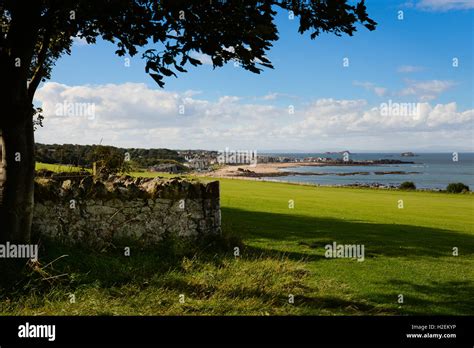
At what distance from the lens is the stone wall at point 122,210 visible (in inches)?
507

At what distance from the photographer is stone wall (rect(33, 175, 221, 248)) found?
507 inches

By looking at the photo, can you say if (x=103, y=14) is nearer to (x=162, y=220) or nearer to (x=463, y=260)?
(x=162, y=220)

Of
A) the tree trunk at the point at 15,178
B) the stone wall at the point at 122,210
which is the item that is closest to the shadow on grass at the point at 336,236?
the stone wall at the point at 122,210

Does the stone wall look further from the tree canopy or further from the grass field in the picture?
the tree canopy

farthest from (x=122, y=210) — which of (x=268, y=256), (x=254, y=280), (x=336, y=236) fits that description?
(x=336, y=236)

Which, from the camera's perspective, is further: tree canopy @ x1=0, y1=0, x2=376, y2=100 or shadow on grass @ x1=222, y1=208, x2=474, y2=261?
shadow on grass @ x1=222, y1=208, x2=474, y2=261

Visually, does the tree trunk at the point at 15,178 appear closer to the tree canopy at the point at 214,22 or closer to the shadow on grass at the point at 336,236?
the tree canopy at the point at 214,22

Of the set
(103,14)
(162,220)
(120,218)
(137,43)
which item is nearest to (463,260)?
(162,220)

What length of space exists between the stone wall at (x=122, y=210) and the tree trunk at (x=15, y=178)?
5.74 ft

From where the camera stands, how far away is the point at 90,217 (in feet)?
43.2

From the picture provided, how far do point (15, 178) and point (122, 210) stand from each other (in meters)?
3.46

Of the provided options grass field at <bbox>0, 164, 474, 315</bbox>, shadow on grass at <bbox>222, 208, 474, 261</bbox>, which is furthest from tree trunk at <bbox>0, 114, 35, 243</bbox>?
shadow on grass at <bbox>222, 208, 474, 261</bbox>

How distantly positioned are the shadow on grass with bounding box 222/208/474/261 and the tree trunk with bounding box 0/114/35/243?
22.4ft
